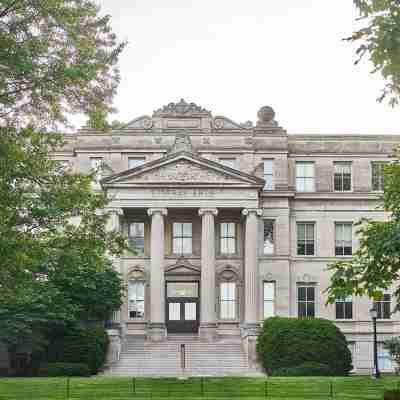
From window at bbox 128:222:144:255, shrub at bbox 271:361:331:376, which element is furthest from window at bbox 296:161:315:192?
shrub at bbox 271:361:331:376

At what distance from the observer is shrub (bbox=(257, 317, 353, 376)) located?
49812 millimetres

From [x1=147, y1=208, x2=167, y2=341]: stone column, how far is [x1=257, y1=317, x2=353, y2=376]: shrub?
802cm

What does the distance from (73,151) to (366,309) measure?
23.7 metres

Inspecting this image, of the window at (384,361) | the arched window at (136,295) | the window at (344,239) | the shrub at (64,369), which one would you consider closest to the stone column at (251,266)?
the arched window at (136,295)

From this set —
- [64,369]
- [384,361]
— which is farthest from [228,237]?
[64,369]

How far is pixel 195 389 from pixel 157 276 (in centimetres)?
2154

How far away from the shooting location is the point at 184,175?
59375 millimetres

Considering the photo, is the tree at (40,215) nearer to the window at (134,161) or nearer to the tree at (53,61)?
the tree at (53,61)

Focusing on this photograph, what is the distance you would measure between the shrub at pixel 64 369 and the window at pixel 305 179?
23586 millimetres

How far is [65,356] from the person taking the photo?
4981 cm

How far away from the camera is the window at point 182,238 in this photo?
62312 mm

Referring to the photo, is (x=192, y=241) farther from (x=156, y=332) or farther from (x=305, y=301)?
(x=305, y=301)

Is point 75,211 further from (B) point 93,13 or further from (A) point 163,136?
(A) point 163,136

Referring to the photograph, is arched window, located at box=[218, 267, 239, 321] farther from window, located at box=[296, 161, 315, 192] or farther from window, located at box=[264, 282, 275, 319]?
window, located at box=[296, 161, 315, 192]
